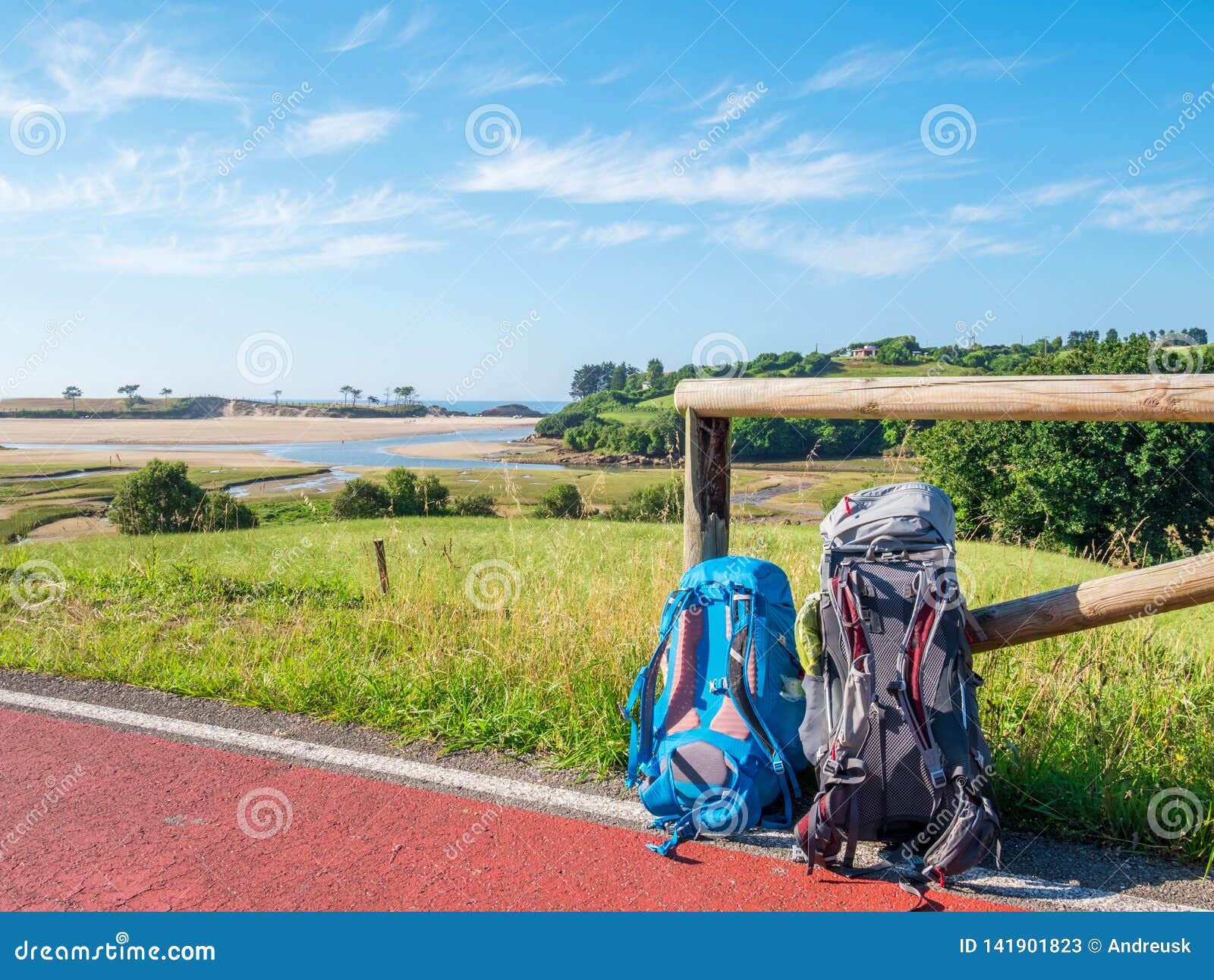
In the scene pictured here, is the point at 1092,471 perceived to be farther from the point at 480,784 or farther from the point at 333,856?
the point at 333,856

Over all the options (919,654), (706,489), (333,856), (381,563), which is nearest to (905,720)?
(919,654)

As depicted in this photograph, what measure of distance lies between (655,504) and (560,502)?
3249 millimetres

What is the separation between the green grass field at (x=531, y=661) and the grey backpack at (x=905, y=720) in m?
0.57

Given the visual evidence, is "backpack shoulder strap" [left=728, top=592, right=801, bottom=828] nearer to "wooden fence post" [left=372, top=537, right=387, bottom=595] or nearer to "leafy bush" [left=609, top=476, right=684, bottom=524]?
"leafy bush" [left=609, top=476, right=684, bottom=524]

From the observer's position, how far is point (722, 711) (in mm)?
3064

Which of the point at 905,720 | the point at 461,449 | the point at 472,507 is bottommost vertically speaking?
the point at 472,507

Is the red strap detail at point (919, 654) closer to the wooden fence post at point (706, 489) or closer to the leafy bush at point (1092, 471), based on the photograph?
the wooden fence post at point (706, 489)

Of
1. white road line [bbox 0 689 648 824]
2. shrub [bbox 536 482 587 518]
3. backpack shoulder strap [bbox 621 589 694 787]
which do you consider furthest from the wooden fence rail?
shrub [bbox 536 482 587 518]

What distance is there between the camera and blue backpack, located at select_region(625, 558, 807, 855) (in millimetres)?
2951

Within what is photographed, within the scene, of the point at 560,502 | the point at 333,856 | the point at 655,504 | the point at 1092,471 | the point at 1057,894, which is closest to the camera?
the point at 1057,894

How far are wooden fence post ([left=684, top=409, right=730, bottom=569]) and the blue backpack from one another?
17.9 inches

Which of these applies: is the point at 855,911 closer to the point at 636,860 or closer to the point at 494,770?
the point at 636,860

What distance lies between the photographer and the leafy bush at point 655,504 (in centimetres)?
605
